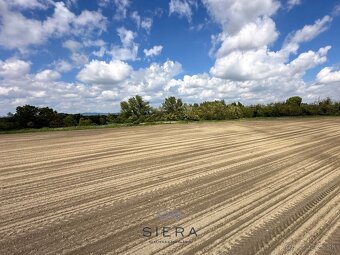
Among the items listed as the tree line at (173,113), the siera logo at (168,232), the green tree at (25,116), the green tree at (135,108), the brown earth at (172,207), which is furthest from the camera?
the green tree at (135,108)

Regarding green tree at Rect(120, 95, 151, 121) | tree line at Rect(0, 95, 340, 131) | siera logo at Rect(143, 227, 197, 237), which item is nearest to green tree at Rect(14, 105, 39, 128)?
tree line at Rect(0, 95, 340, 131)

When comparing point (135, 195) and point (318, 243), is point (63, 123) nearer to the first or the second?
point (135, 195)

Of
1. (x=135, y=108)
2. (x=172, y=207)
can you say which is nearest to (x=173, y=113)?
(x=135, y=108)

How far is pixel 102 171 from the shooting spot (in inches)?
373

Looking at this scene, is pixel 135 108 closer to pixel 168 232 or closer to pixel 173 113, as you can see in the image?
pixel 173 113

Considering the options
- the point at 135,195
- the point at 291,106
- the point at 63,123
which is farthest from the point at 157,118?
the point at 135,195

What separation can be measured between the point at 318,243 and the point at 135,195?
3961 millimetres

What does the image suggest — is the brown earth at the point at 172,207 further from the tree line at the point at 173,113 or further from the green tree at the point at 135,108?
the green tree at the point at 135,108

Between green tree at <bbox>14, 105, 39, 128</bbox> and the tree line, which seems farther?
the tree line

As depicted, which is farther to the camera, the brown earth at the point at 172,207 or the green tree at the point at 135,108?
the green tree at the point at 135,108

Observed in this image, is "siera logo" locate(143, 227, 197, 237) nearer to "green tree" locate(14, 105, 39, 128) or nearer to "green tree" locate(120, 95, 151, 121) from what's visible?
"green tree" locate(14, 105, 39, 128)

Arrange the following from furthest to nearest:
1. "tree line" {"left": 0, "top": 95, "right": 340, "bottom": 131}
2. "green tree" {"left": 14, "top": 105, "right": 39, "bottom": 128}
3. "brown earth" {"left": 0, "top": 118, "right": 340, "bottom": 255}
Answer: "tree line" {"left": 0, "top": 95, "right": 340, "bottom": 131}
"green tree" {"left": 14, "top": 105, "right": 39, "bottom": 128}
"brown earth" {"left": 0, "top": 118, "right": 340, "bottom": 255}

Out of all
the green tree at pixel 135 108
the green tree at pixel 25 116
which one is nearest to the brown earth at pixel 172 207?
the green tree at pixel 25 116

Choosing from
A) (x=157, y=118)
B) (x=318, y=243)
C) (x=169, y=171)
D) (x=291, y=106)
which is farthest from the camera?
(x=291, y=106)
